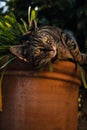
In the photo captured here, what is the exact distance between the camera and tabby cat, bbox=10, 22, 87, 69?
1.02 metres

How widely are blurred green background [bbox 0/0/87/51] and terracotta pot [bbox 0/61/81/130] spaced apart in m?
0.54

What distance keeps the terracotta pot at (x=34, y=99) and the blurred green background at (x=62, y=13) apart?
536mm

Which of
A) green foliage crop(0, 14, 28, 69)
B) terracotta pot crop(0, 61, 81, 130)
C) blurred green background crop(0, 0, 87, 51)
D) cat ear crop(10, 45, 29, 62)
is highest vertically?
blurred green background crop(0, 0, 87, 51)

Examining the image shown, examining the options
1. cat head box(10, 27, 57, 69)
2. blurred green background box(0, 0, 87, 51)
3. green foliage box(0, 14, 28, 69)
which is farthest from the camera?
blurred green background box(0, 0, 87, 51)

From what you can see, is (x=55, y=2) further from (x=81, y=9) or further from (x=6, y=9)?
(x=6, y=9)

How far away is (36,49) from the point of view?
3.38ft

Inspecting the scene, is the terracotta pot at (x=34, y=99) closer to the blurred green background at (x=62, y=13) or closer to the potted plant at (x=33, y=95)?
the potted plant at (x=33, y=95)

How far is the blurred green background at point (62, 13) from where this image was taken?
1669mm

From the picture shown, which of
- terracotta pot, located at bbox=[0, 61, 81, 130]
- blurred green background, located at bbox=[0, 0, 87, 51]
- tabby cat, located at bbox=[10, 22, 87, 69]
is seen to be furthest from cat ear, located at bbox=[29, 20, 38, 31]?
blurred green background, located at bbox=[0, 0, 87, 51]

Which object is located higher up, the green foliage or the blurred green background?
the blurred green background

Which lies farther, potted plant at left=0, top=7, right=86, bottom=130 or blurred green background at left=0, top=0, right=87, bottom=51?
blurred green background at left=0, top=0, right=87, bottom=51

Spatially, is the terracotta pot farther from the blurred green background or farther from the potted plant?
the blurred green background

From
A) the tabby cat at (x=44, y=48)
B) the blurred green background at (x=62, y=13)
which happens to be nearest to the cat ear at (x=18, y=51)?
the tabby cat at (x=44, y=48)

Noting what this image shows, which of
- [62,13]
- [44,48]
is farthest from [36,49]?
[62,13]
